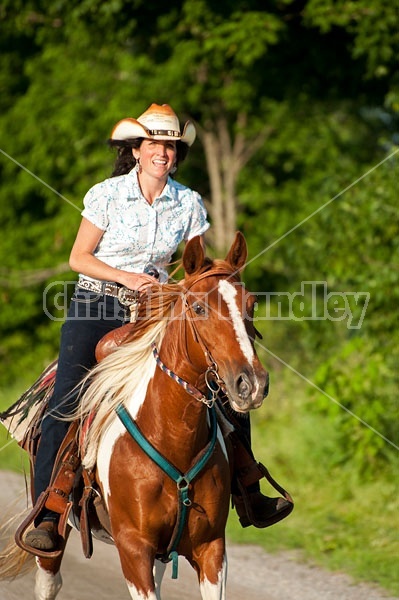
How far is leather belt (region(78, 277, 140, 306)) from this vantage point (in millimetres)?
4949

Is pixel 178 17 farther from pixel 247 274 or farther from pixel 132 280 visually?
pixel 132 280

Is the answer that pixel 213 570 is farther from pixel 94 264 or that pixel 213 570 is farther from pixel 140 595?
pixel 94 264

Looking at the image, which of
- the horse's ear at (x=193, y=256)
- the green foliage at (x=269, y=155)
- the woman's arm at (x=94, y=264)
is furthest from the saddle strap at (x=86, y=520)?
the green foliage at (x=269, y=155)

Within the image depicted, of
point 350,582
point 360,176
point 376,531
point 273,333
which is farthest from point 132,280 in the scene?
point 273,333

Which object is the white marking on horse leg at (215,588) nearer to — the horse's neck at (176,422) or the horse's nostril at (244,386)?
the horse's neck at (176,422)

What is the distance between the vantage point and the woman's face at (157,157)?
5.03 metres

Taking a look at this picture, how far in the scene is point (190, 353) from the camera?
4.17 meters

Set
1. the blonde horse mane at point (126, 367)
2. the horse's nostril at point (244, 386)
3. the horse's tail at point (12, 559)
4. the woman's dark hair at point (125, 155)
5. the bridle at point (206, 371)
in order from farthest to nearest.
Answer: the horse's tail at point (12, 559), the woman's dark hair at point (125, 155), the blonde horse mane at point (126, 367), the bridle at point (206, 371), the horse's nostril at point (244, 386)

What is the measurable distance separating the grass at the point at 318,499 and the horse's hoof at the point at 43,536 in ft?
2.09

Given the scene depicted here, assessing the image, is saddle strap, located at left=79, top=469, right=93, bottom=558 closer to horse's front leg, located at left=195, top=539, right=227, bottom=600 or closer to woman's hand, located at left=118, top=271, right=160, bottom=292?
horse's front leg, located at left=195, top=539, right=227, bottom=600

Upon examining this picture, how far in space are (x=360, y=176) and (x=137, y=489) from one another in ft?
22.2

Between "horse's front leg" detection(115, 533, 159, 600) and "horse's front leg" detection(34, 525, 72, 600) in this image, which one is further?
"horse's front leg" detection(34, 525, 72, 600)

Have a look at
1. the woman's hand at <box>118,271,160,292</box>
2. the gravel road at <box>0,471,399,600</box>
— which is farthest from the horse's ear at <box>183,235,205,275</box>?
the gravel road at <box>0,471,399,600</box>

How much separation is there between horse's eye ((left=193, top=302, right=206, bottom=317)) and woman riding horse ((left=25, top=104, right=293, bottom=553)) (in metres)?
0.84
